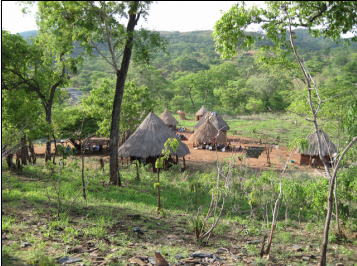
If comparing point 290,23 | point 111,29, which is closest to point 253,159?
point 111,29

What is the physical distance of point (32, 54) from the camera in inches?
369

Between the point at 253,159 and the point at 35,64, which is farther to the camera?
the point at 253,159

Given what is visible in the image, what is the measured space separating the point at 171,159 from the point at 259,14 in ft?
34.3

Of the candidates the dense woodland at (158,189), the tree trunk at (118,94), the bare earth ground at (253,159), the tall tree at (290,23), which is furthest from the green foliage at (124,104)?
the tall tree at (290,23)

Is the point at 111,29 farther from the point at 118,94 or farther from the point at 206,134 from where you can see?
the point at 206,134

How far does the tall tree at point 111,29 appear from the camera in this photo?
555cm

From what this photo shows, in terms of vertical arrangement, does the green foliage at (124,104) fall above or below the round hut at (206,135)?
above

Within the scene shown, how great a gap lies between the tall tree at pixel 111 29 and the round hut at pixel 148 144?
3.69 metres

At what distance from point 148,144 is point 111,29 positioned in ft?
20.8

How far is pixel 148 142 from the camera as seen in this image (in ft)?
41.8

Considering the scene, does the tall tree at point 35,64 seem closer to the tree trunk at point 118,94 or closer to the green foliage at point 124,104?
the tree trunk at point 118,94

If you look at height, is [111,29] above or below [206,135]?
above

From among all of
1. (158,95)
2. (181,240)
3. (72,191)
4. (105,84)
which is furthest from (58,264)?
(158,95)

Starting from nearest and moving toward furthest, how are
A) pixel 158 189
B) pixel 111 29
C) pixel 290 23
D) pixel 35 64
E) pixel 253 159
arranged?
1. pixel 290 23
2. pixel 158 189
3. pixel 111 29
4. pixel 35 64
5. pixel 253 159
